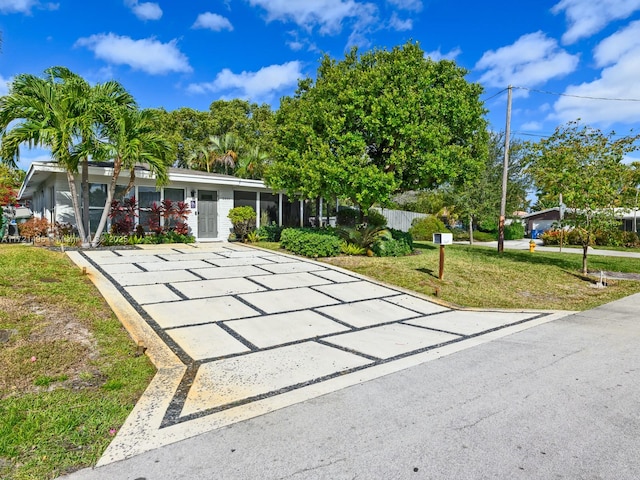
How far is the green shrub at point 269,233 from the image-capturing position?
590 inches

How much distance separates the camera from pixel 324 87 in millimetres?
11984

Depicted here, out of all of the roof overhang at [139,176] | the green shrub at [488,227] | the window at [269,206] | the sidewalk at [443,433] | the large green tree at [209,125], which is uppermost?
the large green tree at [209,125]

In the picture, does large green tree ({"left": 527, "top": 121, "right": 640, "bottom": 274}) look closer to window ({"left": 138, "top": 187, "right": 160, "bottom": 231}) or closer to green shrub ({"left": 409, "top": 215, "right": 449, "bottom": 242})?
window ({"left": 138, "top": 187, "right": 160, "bottom": 231})

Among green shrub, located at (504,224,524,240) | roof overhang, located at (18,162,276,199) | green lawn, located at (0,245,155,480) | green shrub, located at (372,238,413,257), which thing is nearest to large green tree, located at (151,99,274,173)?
roof overhang, located at (18,162,276,199)

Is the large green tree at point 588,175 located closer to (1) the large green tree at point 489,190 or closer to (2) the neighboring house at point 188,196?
(1) the large green tree at point 489,190

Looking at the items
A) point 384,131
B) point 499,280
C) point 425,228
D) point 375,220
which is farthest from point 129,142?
point 425,228

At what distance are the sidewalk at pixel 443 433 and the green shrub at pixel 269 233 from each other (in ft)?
37.9

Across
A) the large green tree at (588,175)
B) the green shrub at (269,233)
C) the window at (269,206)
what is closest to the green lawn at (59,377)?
the green shrub at (269,233)

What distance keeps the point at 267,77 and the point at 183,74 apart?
545 cm

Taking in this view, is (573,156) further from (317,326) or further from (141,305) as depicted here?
(141,305)

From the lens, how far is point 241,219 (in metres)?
14.6

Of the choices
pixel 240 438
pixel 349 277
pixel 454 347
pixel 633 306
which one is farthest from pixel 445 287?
pixel 240 438

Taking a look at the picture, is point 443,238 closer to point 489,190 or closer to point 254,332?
point 254,332

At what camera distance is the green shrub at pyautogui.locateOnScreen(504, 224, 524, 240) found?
2853cm
